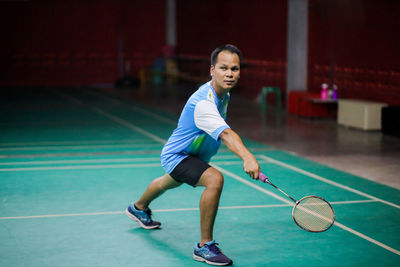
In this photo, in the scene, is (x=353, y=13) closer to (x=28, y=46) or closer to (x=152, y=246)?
(x=152, y=246)

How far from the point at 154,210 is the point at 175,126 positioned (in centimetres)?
637

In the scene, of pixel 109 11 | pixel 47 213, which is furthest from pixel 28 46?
pixel 47 213

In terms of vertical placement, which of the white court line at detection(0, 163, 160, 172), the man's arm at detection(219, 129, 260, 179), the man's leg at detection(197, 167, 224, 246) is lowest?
the white court line at detection(0, 163, 160, 172)

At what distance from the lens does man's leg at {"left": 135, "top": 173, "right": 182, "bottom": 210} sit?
518cm

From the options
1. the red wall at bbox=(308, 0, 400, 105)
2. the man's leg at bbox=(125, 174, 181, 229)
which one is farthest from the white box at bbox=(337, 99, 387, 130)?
the man's leg at bbox=(125, 174, 181, 229)

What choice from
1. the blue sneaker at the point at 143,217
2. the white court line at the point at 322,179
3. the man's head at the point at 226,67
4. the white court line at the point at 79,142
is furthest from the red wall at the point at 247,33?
the man's head at the point at 226,67

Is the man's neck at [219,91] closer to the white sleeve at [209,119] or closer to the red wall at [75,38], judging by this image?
the white sleeve at [209,119]

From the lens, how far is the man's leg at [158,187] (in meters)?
5.18

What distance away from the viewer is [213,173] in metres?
4.65

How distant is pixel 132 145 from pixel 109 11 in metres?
14.6

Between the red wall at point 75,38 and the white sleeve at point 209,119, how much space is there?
19.7 meters

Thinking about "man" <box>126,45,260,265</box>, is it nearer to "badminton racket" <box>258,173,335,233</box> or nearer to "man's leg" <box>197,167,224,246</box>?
"man's leg" <box>197,167,224,246</box>

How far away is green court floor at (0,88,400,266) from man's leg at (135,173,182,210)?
25 cm

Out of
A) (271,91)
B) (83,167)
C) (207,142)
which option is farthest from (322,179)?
(271,91)
